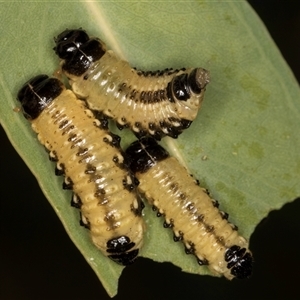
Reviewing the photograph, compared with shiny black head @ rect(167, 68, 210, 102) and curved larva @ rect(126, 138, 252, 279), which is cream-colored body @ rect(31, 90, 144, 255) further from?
shiny black head @ rect(167, 68, 210, 102)

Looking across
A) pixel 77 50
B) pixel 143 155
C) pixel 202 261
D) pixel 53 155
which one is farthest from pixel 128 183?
pixel 77 50

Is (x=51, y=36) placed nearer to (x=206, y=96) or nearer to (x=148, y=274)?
(x=206, y=96)

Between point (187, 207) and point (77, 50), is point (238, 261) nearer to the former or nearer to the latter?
point (187, 207)

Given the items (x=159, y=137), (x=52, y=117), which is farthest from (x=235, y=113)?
(x=52, y=117)

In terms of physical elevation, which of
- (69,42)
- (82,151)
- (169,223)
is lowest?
(169,223)

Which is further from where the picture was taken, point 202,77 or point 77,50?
point 77,50

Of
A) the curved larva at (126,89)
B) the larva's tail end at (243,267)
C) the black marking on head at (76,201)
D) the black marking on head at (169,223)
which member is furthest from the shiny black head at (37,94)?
the larva's tail end at (243,267)
